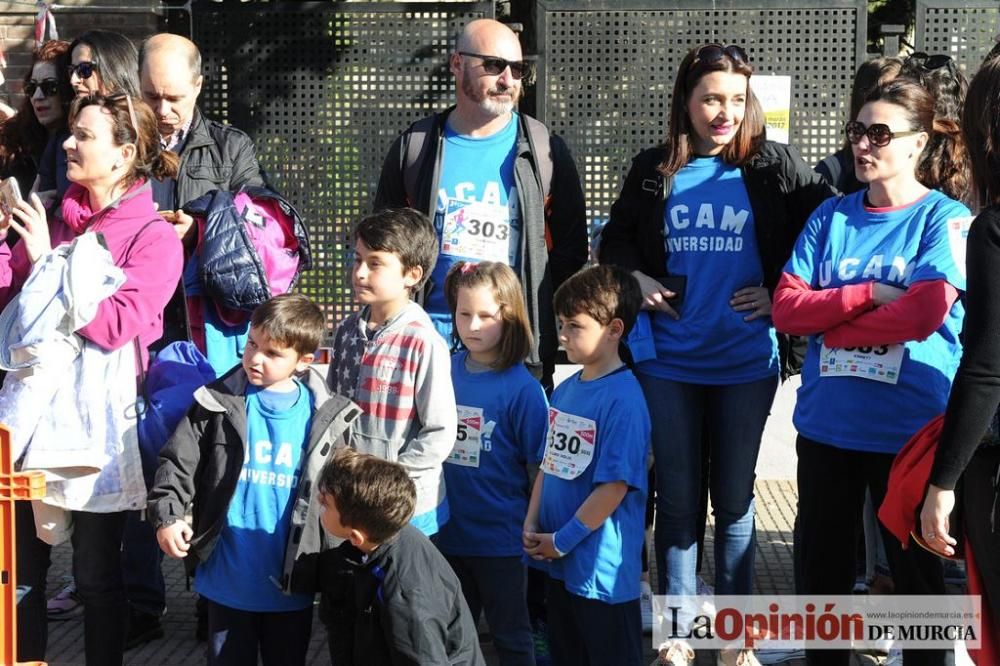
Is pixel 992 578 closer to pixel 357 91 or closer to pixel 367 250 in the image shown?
pixel 367 250

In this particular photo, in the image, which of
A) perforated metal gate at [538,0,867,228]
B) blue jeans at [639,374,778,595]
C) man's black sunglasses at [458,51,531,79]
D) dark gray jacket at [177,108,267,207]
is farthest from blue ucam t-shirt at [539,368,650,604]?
perforated metal gate at [538,0,867,228]

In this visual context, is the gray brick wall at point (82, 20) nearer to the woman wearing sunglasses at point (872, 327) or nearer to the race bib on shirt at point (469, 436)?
the race bib on shirt at point (469, 436)

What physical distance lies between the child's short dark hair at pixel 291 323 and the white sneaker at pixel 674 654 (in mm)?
1556

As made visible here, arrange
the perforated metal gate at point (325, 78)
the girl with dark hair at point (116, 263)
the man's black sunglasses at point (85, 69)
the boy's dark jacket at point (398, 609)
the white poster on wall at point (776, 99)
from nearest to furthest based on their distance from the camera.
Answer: the boy's dark jacket at point (398, 609), the girl with dark hair at point (116, 263), the man's black sunglasses at point (85, 69), the white poster on wall at point (776, 99), the perforated metal gate at point (325, 78)

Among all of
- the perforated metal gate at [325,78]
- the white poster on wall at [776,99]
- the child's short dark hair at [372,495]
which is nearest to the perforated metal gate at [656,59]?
the white poster on wall at [776,99]

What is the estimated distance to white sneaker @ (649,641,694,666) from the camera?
4184 millimetres

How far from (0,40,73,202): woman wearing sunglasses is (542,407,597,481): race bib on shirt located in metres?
2.39

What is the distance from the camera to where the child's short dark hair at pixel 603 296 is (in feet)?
12.7

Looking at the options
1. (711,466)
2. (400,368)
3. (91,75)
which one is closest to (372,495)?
(400,368)

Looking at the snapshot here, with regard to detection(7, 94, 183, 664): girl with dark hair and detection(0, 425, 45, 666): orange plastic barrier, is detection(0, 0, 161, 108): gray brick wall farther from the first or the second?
detection(0, 425, 45, 666): orange plastic barrier

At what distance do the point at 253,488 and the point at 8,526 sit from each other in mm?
681

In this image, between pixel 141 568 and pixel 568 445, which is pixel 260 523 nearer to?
pixel 568 445

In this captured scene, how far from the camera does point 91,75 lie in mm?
4586
